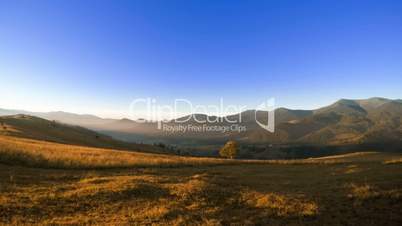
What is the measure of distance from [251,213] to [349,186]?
880cm

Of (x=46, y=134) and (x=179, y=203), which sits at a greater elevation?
(x=46, y=134)

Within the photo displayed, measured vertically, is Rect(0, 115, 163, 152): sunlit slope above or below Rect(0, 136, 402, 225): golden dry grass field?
above

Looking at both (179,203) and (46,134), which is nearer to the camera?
(179,203)

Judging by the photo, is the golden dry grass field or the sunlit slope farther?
the sunlit slope

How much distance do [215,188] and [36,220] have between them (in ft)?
29.3

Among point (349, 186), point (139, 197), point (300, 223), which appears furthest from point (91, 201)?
point (349, 186)

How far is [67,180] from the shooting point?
19141mm

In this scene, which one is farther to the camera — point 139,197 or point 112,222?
point 139,197

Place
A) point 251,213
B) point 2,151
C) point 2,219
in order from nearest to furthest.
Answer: point 2,219 < point 251,213 < point 2,151

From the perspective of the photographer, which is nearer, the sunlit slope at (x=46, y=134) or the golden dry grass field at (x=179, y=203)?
the golden dry grass field at (x=179, y=203)

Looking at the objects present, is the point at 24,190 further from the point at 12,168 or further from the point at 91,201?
the point at 12,168

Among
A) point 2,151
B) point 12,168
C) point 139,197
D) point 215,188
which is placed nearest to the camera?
point 139,197

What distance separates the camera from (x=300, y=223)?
11.1 metres

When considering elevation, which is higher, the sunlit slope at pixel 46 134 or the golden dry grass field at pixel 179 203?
the sunlit slope at pixel 46 134
